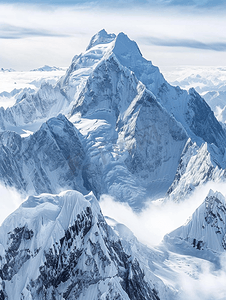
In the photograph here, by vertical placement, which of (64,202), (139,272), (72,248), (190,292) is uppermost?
(64,202)

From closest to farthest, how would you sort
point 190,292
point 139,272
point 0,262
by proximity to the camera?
point 0,262, point 139,272, point 190,292

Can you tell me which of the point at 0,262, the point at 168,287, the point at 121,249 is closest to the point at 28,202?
the point at 0,262

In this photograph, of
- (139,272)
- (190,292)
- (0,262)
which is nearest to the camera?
(0,262)

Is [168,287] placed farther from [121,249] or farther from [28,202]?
[28,202]

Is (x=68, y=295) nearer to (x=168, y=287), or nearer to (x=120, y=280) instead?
(x=120, y=280)

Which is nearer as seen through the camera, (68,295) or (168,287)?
(68,295)

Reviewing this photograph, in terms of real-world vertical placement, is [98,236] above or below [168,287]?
above

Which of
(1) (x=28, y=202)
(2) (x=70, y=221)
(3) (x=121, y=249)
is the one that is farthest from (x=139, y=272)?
(1) (x=28, y=202)
